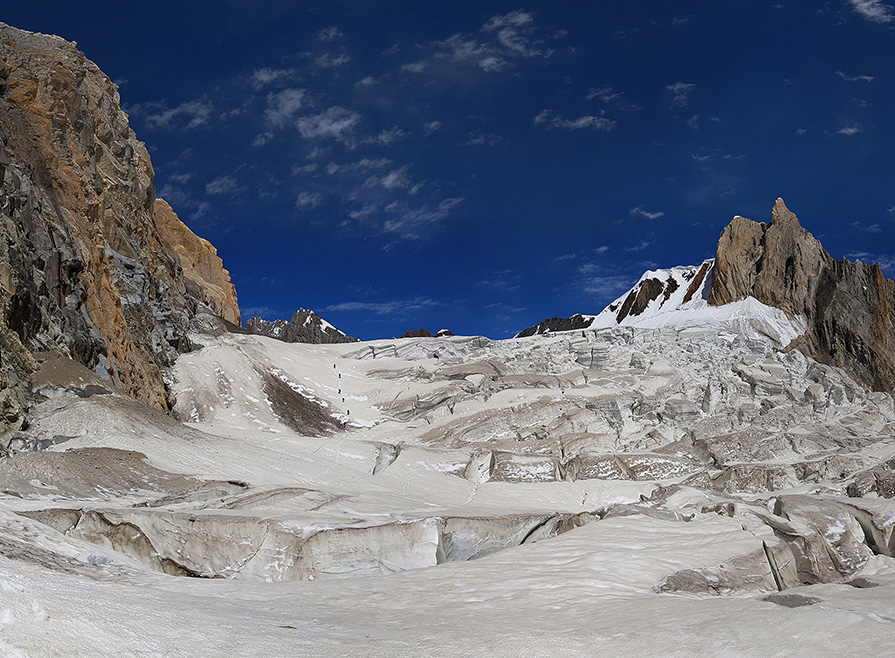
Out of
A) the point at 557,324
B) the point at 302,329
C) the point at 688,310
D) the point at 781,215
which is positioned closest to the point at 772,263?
the point at 781,215

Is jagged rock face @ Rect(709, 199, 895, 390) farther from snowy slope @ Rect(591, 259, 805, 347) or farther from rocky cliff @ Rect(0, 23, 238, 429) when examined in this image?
rocky cliff @ Rect(0, 23, 238, 429)

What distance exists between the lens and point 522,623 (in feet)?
20.8

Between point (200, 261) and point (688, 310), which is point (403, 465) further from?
point (200, 261)

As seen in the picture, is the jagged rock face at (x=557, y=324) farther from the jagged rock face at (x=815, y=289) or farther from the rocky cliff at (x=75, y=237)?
the rocky cliff at (x=75, y=237)

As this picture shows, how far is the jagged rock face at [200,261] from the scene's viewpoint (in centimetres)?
6681

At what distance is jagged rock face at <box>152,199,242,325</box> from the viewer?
66812mm

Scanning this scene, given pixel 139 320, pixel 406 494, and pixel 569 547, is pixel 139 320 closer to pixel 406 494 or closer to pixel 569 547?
pixel 406 494

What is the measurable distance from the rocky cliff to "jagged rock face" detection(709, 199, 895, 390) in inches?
1790

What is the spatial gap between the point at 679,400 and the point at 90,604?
104ft

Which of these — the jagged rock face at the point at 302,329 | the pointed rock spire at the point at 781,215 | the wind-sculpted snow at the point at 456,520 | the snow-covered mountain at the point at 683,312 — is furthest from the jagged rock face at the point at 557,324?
the wind-sculpted snow at the point at 456,520

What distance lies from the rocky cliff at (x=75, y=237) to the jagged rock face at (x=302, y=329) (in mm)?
35879

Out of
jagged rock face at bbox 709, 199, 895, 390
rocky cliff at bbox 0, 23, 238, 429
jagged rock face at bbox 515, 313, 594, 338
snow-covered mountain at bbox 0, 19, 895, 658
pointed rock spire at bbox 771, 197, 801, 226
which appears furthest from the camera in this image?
jagged rock face at bbox 515, 313, 594, 338

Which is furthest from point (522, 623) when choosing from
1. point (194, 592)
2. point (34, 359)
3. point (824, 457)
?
point (824, 457)

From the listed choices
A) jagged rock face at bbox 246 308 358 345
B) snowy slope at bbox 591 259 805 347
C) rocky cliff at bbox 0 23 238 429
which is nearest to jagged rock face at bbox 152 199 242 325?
jagged rock face at bbox 246 308 358 345
